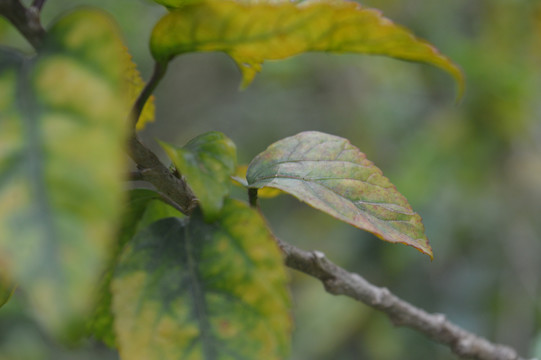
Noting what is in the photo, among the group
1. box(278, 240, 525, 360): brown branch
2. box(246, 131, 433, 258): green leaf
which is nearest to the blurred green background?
box(278, 240, 525, 360): brown branch

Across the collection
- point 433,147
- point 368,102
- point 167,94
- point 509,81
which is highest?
point 509,81

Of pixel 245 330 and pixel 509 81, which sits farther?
pixel 509 81

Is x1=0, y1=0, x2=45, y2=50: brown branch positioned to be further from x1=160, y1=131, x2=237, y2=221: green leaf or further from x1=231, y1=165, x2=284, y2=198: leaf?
x1=231, y1=165, x2=284, y2=198: leaf

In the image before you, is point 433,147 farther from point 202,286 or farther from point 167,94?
point 167,94

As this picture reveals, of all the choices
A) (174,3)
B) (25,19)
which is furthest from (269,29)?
(25,19)

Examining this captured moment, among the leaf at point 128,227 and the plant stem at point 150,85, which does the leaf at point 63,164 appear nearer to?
the plant stem at point 150,85

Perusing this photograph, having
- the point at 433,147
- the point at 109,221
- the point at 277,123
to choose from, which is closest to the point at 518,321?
the point at 433,147

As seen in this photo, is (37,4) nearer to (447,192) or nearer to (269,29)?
(269,29)
